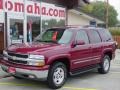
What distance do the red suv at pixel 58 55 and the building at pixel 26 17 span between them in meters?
3.78

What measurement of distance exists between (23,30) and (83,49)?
5.67 m

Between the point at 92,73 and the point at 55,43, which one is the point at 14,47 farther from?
the point at 92,73

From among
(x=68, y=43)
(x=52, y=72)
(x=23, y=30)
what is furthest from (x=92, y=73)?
(x=23, y=30)

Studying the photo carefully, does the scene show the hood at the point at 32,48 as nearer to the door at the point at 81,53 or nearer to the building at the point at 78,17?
the door at the point at 81,53

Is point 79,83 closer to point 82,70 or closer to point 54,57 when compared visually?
point 82,70

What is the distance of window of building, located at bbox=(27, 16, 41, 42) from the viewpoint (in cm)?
1512

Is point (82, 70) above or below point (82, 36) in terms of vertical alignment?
below

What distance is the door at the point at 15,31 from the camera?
13859 millimetres

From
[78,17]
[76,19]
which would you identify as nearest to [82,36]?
[76,19]

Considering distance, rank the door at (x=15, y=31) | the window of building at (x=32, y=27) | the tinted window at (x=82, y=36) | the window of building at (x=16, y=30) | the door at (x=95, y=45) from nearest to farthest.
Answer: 1. the tinted window at (x=82, y=36)
2. the door at (x=95, y=45)
3. the door at (x=15, y=31)
4. the window of building at (x=16, y=30)
5. the window of building at (x=32, y=27)

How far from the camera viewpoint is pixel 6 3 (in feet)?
43.9

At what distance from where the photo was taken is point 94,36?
35.2 feet

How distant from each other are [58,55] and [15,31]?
20.0 feet

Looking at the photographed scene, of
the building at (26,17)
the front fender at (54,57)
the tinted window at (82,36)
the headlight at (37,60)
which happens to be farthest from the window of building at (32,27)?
the headlight at (37,60)
